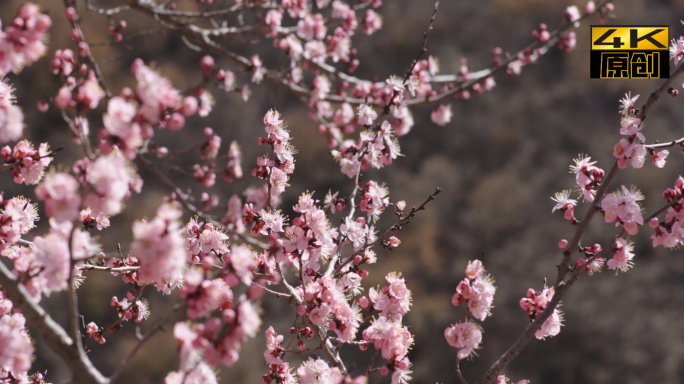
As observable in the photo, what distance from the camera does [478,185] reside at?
7.08 m

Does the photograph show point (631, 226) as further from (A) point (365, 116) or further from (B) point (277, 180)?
(B) point (277, 180)

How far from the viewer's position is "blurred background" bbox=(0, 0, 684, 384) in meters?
5.55

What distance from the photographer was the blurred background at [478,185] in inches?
218

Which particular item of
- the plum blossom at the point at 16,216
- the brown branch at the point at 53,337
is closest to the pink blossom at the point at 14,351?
the brown branch at the point at 53,337

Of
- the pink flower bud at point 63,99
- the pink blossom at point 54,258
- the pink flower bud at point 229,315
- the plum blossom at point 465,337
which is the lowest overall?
the plum blossom at point 465,337

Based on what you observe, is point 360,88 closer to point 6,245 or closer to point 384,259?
point 6,245

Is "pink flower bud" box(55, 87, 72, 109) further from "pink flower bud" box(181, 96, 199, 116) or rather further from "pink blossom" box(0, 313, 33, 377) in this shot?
"pink blossom" box(0, 313, 33, 377)

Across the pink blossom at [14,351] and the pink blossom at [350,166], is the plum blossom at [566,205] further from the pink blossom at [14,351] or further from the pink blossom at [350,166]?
the pink blossom at [14,351]

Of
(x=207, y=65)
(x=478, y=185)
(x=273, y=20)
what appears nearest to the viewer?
(x=207, y=65)

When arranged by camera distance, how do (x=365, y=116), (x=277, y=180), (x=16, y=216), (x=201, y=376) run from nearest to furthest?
(x=201, y=376) < (x=16, y=216) < (x=277, y=180) < (x=365, y=116)

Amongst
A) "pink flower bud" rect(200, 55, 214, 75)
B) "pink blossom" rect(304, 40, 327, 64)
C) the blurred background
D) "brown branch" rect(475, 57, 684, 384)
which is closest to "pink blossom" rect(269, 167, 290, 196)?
"pink flower bud" rect(200, 55, 214, 75)

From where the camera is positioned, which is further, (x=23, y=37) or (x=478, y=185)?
(x=478, y=185)

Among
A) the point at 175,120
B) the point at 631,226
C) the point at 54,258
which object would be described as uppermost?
the point at 175,120

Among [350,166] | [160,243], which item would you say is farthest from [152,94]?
[350,166]
